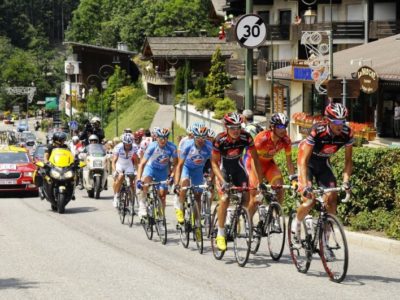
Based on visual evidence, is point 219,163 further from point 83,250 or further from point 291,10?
point 291,10

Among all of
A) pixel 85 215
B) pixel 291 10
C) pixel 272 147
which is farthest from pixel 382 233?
pixel 291 10

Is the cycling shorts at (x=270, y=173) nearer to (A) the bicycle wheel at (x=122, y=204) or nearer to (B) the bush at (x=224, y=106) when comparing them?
(A) the bicycle wheel at (x=122, y=204)

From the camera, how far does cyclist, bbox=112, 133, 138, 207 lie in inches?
730

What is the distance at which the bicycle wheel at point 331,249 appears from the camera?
10.4m

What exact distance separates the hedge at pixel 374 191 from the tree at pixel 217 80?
45.3m

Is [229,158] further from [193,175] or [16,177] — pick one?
[16,177]

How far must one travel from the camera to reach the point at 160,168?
15.4 metres

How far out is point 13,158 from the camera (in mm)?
27703

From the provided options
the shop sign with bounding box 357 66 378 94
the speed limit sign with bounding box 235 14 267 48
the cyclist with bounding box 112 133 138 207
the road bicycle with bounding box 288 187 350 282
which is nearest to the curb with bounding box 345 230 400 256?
the road bicycle with bounding box 288 187 350 282

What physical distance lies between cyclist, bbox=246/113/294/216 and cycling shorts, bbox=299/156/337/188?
1.17 meters

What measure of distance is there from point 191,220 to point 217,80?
4722 centimetres

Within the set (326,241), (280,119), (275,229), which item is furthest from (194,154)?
(326,241)

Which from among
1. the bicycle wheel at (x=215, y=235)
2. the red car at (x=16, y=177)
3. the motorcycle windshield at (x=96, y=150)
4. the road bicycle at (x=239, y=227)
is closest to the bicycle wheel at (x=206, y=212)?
the bicycle wheel at (x=215, y=235)

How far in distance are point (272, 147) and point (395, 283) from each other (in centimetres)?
316
